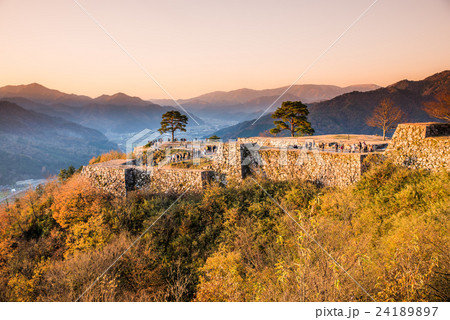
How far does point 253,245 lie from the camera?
11.0 m

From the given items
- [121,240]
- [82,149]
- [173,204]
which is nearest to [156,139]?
[173,204]

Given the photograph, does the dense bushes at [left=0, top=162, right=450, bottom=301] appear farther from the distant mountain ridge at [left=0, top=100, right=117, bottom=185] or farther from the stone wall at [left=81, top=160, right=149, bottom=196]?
the distant mountain ridge at [left=0, top=100, right=117, bottom=185]

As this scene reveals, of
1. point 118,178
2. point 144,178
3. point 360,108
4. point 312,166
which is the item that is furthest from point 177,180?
point 360,108

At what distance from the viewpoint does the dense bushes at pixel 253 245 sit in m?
4.83

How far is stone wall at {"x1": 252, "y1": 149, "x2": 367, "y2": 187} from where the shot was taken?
12.5m

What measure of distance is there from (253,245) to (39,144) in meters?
106

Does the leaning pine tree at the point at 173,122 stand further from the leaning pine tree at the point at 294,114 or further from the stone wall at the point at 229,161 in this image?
the stone wall at the point at 229,161

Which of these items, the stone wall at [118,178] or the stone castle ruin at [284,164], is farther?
the stone wall at [118,178]

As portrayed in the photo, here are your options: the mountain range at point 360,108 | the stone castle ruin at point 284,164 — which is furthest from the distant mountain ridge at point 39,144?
the mountain range at point 360,108

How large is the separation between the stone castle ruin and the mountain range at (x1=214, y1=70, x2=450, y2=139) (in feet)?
84.8

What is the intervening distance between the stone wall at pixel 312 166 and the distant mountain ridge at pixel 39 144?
176 ft

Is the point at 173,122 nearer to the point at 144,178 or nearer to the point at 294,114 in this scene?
the point at 144,178

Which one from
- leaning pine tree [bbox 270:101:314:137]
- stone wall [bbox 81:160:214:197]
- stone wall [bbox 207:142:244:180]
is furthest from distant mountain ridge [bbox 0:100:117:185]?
stone wall [bbox 207:142:244:180]
